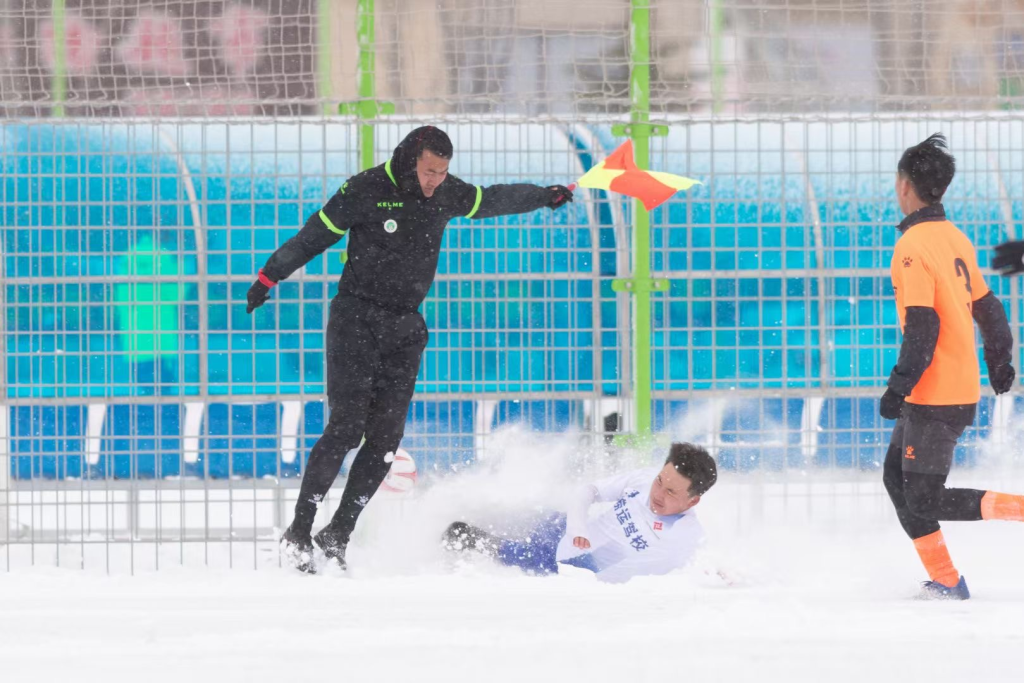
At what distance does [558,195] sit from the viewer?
4.63 m

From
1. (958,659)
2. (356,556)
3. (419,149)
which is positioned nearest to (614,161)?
(419,149)

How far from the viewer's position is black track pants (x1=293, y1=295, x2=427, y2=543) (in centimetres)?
454

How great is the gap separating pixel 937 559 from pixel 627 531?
1212 millimetres

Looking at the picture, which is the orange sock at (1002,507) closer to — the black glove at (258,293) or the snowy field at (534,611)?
the snowy field at (534,611)

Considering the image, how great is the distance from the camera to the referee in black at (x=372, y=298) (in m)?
4.52

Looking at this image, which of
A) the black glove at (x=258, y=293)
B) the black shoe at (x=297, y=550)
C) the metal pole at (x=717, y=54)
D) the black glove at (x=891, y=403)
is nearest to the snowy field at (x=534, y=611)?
the black shoe at (x=297, y=550)

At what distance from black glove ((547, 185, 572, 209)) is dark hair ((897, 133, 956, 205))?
4.26 feet

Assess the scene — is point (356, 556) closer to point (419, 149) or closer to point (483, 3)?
point (419, 149)

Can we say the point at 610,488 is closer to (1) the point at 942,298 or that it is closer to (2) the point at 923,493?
(2) the point at 923,493

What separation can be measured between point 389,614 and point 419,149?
179cm

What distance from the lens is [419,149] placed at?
4488mm

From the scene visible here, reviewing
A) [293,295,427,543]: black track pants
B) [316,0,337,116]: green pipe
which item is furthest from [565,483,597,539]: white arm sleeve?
[316,0,337,116]: green pipe

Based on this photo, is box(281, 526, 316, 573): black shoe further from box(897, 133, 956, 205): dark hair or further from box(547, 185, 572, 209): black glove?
box(897, 133, 956, 205): dark hair

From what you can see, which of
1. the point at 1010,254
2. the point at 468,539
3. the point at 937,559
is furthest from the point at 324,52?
the point at 937,559
